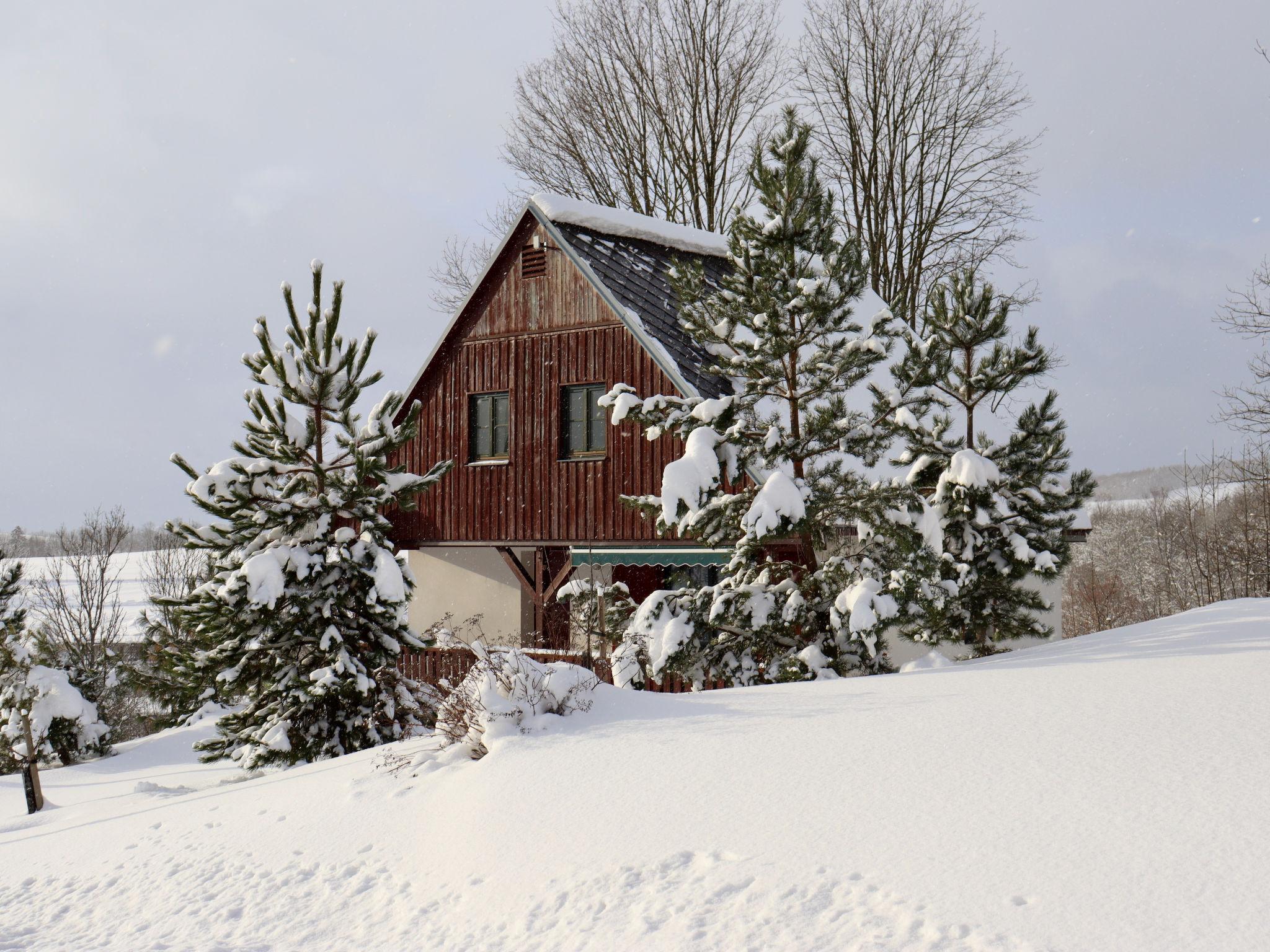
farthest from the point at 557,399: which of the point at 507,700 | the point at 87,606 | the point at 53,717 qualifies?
the point at 87,606

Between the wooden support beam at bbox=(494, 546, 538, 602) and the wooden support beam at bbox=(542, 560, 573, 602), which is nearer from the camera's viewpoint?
the wooden support beam at bbox=(542, 560, 573, 602)

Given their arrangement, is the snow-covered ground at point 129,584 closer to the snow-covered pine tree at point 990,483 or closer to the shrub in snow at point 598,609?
the shrub in snow at point 598,609

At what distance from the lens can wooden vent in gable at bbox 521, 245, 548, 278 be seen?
61.4 feet

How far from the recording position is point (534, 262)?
61.8 ft

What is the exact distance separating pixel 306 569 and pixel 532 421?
6.63 metres

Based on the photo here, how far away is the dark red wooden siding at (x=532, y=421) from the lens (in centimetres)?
1742

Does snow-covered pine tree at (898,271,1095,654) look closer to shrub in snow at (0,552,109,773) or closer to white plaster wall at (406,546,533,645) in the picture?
white plaster wall at (406,546,533,645)

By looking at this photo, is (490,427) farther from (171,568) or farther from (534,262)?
(171,568)

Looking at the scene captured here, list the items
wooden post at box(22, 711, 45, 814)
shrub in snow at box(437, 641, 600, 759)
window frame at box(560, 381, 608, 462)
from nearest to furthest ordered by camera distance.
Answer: shrub in snow at box(437, 641, 600, 759) → wooden post at box(22, 711, 45, 814) → window frame at box(560, 381, 608, 462)

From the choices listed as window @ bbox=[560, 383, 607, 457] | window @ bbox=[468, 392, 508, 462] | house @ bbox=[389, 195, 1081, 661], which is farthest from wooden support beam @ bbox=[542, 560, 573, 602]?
window @ bbox=[468, 392, 508, 462]

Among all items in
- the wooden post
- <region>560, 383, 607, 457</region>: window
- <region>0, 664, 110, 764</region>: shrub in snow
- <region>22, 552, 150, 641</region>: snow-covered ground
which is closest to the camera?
the wooden post

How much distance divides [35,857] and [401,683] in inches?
210

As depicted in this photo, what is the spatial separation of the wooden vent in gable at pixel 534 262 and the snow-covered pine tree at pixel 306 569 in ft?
18.5

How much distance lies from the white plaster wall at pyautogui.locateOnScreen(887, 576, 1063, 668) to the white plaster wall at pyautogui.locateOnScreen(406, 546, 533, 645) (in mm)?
7807
